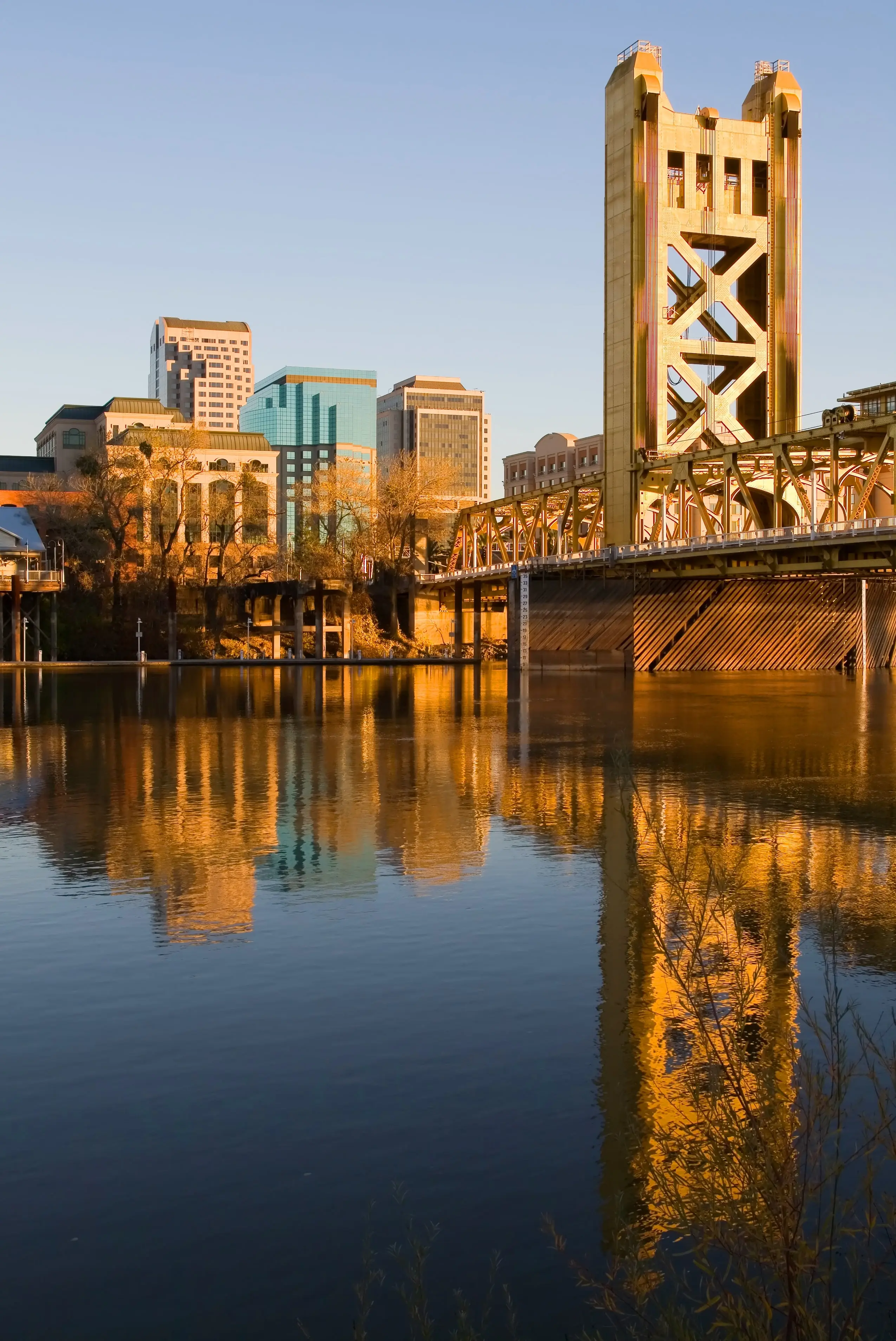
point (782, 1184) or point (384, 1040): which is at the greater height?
point (782, 1184)

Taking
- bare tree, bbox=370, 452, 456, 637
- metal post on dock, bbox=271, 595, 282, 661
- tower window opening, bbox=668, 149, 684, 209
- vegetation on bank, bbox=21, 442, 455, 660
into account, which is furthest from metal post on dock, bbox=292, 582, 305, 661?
tower window opening, bbox=668, 149, 684, 209

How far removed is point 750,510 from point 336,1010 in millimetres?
66220

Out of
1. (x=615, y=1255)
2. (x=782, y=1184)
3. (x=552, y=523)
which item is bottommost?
(x=615, y=1255)

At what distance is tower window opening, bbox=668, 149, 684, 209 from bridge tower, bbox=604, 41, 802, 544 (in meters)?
0.08

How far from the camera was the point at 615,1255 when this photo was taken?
23.9 feet

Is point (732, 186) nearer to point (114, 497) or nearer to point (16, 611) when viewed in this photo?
point (114, 497)

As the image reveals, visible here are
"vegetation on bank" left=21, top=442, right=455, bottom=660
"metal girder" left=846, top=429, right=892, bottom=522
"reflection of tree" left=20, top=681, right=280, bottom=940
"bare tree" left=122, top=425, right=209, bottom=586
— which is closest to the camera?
"reflection of tree" left=20, top=681, right=280, bottom=940

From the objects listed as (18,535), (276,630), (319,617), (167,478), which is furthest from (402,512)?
(18,535)

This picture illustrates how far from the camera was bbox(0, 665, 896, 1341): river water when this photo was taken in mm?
7504

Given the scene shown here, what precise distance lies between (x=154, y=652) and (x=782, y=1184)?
96839 millimetres

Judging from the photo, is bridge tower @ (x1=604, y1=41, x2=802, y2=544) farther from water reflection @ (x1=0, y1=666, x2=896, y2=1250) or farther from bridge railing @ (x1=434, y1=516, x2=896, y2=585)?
water reflection @ (x1=0, y1=666, x2=896, y2=1250)

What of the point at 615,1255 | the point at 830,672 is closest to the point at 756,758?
the point at 615,1255

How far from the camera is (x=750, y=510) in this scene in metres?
74.9

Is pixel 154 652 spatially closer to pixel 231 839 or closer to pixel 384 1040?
pixel 231 839
